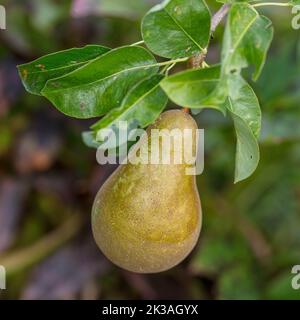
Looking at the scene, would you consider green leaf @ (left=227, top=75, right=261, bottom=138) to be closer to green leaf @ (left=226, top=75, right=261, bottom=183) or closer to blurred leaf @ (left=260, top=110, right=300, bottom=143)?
green leaf @ (left=226, top=75, right=261, bottom=183)

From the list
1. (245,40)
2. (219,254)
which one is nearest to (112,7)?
(219,254)

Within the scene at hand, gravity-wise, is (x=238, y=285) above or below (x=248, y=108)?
below

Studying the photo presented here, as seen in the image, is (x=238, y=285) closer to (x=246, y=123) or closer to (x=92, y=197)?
(x=92, y=197)

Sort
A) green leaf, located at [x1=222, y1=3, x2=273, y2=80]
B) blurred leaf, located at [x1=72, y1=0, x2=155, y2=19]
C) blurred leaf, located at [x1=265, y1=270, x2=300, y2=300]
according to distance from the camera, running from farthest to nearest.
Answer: blurred leaf, located at [x1=265, y1=270, x2=300, y2=300]
blurred leaf, located at [x1=72, y1=0, x2=155, y2=19]
green leaf, located at [x1=222, y1=3, x2=273, y2=80]

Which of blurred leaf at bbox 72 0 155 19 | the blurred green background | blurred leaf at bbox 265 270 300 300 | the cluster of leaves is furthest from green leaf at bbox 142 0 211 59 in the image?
blurred leaf at bbox 265 270 300 300

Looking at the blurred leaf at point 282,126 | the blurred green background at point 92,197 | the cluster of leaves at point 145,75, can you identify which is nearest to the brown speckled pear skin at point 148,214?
the cluster of leaves at point 145,75

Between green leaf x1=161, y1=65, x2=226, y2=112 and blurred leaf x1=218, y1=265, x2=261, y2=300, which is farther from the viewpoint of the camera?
blurred leaf x1=218, y1=265, x2=261, y2=300

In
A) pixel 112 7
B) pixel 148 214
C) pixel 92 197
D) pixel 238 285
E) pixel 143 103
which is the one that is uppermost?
pixel 112 7
